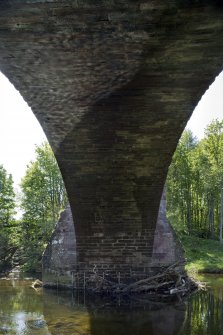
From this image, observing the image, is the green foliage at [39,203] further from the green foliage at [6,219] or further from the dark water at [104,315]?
the dark water at [104,315]

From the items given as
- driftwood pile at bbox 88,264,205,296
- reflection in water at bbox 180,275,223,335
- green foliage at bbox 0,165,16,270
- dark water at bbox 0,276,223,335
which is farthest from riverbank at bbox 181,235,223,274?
green foliage at bbox 0,165,16,270

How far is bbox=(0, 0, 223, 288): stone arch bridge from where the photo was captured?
4129mm

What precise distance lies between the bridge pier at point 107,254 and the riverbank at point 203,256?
2.67 meters

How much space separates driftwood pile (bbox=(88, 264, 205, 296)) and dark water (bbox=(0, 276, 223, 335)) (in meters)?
0.52

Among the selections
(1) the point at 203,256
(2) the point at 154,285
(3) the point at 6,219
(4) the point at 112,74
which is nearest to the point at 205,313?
(2) the point at 154,285

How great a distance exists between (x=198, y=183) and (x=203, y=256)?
1099 centimetres

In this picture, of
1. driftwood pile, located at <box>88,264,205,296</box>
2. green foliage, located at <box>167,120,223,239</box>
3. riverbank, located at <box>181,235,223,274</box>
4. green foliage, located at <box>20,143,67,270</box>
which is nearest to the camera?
driftwood pile, located at <box>88,264,205,296</box>

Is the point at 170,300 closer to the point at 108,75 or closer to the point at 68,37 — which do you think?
the point at 108,75

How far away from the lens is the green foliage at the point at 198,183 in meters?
26.4

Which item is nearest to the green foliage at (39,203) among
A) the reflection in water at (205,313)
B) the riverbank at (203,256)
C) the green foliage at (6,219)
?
the green foliage at (6,219)

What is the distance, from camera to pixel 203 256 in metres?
19.2

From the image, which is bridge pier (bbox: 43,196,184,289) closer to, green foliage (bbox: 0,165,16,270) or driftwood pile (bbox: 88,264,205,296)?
driftwood pile (bbox: 88,264,205,296)

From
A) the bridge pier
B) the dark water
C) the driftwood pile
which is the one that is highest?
the bridge pier

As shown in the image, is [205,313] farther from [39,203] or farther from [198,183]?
[198,183]
